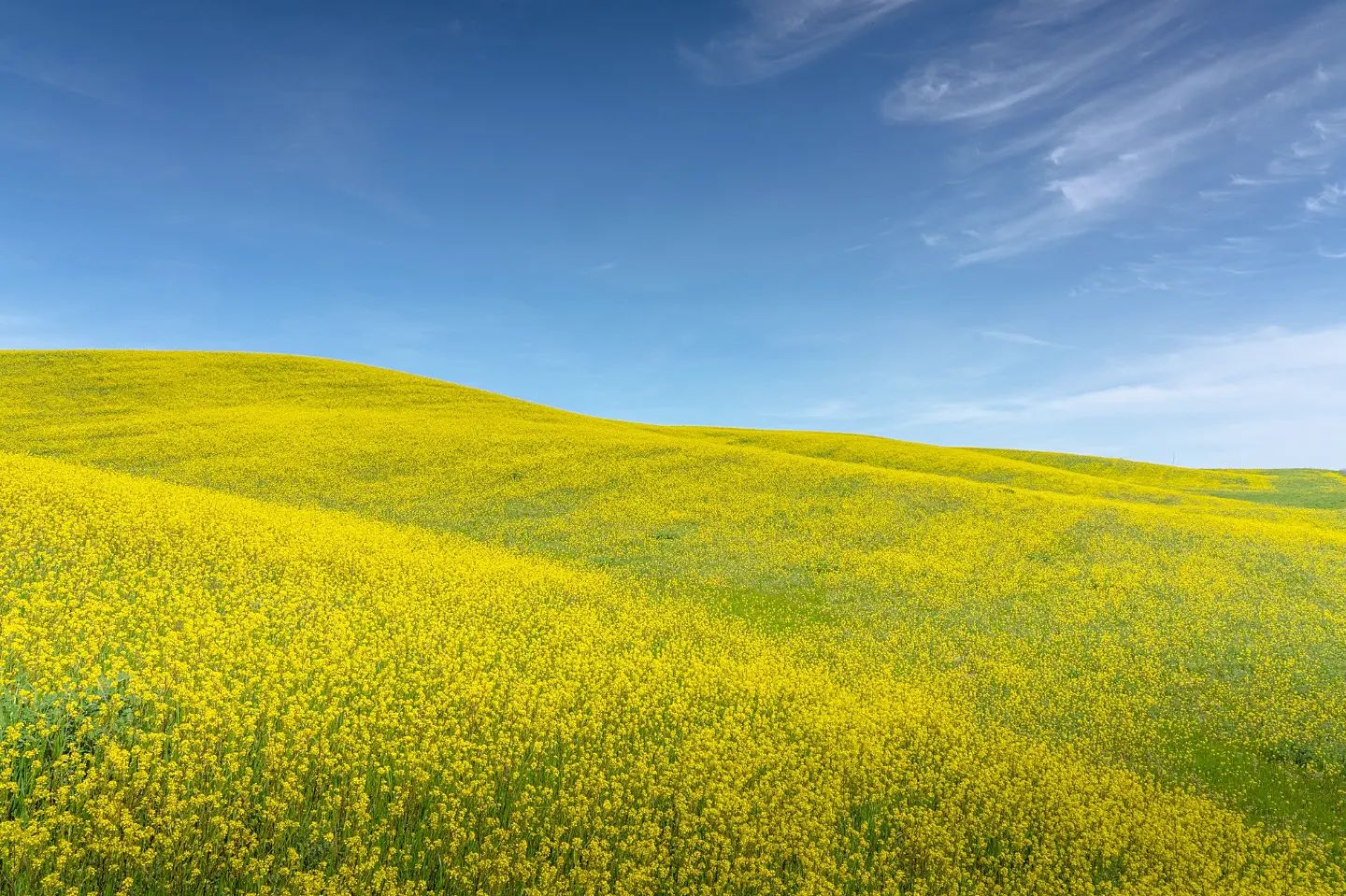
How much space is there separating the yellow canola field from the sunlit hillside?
2.4 inches

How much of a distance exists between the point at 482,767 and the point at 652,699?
10.2 ft

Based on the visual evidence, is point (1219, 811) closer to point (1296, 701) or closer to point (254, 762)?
point (1296, 701)

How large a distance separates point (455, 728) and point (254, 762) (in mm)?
2186

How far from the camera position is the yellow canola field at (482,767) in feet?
22.6

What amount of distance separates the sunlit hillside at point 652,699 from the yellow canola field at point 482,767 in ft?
0.20

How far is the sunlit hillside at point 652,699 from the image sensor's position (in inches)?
286

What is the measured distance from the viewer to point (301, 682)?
32.9 ft

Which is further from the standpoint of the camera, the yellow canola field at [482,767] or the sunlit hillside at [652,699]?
the sunlit hillside at [652,699]

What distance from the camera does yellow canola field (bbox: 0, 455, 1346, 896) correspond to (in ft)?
22.6

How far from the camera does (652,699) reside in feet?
36.4

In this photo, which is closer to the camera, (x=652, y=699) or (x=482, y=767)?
(x=482, y=767)

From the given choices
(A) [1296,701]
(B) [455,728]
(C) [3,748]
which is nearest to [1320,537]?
(A) [1296,701]

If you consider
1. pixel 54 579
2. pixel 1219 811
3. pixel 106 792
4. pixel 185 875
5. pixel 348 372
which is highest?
pixel 348 372

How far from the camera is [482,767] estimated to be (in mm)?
8680
